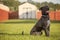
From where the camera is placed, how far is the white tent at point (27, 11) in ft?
12.1

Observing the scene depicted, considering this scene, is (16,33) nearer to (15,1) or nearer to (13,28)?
(13,28)

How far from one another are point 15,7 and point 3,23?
0.25m

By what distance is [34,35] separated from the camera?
145 inches

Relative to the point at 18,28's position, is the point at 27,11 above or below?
above

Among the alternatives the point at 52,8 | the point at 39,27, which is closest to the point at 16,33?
the point at 39,27

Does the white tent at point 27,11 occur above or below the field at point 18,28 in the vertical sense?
above

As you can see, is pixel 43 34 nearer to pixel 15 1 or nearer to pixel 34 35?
pixel 34 35

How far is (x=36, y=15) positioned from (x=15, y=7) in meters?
0.28

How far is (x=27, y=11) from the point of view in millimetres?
3723

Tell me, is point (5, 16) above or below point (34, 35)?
above

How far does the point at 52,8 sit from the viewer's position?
3721 mm

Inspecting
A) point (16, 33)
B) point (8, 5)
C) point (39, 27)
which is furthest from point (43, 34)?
point (8, 5)

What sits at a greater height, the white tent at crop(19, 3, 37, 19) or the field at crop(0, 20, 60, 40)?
the white tent at crop(19, 3, 37, 19)

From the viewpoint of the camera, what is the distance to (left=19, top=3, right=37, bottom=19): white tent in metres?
3.70
